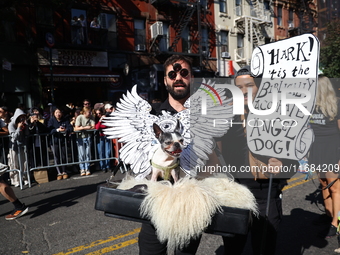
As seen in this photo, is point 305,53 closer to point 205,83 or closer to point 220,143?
point 205,83

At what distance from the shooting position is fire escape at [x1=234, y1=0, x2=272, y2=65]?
2150 centimetres

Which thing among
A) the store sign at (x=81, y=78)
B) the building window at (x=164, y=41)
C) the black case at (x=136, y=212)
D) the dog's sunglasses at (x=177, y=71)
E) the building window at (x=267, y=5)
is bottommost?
the black case at (x=136, y=212)

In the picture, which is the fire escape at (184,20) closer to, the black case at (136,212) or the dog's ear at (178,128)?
the dog's ear at (178,128)

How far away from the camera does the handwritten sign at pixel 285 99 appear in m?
2.21

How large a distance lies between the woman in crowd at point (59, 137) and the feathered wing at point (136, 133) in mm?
5259

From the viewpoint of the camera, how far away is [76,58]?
15.0m

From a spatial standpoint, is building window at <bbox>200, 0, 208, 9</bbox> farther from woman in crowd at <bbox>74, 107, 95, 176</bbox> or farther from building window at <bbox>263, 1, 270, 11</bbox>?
woman in crowd at <bbox>74, 107, 95, 176</bbox>

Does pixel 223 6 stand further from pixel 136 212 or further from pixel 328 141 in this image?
pixel 136 212

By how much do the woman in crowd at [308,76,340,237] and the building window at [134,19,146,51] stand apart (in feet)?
48.5

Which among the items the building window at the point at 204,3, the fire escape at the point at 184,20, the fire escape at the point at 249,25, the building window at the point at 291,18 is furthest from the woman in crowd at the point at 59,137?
the building window at the point at 291,18

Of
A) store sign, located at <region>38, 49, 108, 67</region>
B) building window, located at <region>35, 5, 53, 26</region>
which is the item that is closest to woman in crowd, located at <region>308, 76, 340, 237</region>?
store sign, located at <region>38, 49, 108, 67</region>

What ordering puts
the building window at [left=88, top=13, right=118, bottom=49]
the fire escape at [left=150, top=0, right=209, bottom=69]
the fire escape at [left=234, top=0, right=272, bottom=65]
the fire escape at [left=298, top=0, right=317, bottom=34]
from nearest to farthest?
the building window at [left=88, top=13, right=118, bottom=49] → the fire escape at [left=150, top=0, right=209, bottom=69] → the fire escape at [left=234, top=0, right=272, bottom=65] → the fire escape at [left=298, top=0, right=317, bottom=34]

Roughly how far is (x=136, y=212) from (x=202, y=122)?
0.82 m

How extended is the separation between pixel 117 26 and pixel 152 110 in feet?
51.9
